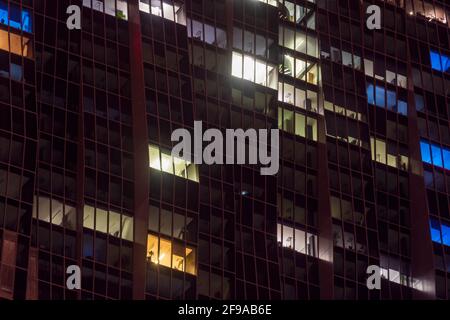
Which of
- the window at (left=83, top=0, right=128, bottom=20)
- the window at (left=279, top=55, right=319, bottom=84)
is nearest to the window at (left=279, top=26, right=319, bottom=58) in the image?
→ the window at (left=279, top=55, right=319, bottom=84)

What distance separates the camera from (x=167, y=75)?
139625 millimetres

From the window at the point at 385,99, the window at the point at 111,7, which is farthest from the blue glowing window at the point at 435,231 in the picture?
the window at the point at 111,7

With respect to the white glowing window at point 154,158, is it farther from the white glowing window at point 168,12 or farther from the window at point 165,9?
the white glowing window at point 168,12

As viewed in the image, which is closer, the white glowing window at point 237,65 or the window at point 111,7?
the window at point 111,7

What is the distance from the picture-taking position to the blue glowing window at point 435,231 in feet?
487

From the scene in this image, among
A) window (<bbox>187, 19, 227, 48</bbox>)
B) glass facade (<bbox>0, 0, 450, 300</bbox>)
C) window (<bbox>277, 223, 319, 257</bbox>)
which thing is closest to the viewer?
glass facade (<bbox>0, 0, 450, 300</bbox>)

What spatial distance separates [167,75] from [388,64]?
2854 cm

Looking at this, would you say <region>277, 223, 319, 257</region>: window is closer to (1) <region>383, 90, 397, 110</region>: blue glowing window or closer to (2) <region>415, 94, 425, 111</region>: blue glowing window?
(1) <region>383, 90, 397, 110</region>: blue glowing window

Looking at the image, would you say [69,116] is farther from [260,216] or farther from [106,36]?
[260,216]

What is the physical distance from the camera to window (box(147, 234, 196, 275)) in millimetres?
130500

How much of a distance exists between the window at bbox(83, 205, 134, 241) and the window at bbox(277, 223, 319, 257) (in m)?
16.8

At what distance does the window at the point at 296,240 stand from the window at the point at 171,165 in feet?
38.0

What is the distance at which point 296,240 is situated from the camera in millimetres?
143000
